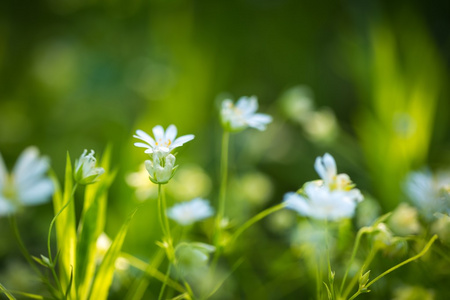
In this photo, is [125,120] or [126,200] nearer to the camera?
[126,200]

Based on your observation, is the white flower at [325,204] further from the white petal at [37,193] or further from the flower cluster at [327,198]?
the white petal at [37,193]

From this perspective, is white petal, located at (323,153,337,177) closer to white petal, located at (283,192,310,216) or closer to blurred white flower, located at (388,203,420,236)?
white petal, located at (283,192,310,216)

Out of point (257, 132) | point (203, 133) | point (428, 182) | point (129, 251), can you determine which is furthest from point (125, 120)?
point (428, 182)

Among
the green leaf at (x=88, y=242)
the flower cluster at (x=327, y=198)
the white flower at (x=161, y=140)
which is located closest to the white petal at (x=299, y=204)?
the flower cluster at (x=327, y=198)

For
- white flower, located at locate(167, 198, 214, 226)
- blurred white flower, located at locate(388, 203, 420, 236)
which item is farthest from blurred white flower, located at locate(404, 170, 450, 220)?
white flower, located at locate(167, 198, 214, 226)

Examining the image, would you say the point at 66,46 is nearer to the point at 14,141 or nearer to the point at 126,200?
the point at 14,141

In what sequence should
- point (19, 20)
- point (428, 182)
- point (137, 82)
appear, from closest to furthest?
point (428, 182) → point (137, 82) → point (19, 20)
